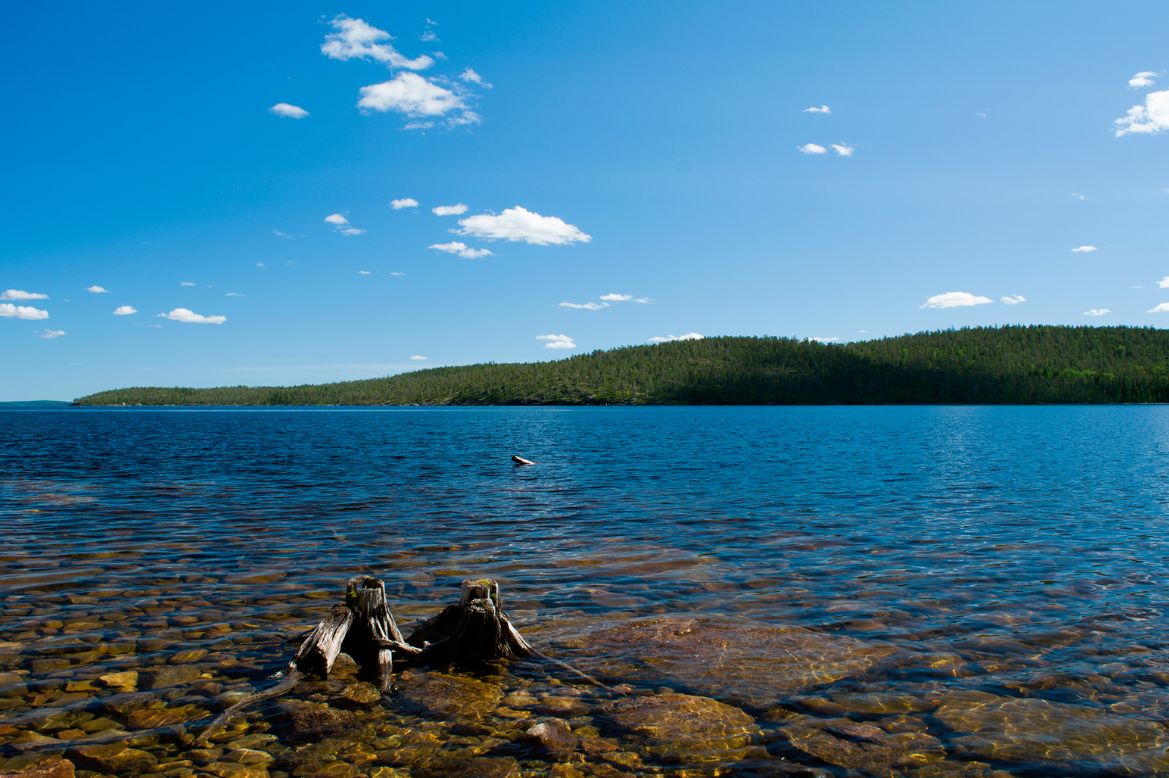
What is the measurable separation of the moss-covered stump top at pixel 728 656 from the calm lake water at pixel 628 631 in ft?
0.20

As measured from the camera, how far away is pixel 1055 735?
772 cm

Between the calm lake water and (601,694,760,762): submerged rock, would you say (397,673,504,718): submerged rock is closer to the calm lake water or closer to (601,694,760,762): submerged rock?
the calm lake water

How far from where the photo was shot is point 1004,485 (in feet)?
106

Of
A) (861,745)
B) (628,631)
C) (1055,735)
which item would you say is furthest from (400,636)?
(1055,735)

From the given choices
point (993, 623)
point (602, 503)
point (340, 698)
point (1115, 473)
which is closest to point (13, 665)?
point (340, 698)

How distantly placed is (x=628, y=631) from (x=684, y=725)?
11.5ft

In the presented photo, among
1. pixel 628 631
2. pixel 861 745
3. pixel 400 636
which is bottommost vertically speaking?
pixel 628 631

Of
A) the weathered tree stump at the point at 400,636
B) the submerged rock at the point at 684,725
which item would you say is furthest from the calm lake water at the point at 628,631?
the weathered tree stump at the point at 400,636

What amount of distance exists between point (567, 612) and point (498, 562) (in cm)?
450

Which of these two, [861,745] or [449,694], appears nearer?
[861,745]

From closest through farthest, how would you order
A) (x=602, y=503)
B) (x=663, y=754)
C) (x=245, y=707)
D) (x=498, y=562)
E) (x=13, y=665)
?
1. (x=663, y=754)
2. (x=245, y=707)
3. (x=13, y=665)
4. (x=498, y=562)
5. (x=602, y=503)

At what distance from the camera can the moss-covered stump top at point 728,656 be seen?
9203mm

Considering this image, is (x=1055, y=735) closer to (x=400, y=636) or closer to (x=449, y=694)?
(x=449, y=694)

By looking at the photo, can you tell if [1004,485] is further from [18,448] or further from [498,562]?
[18,448]
